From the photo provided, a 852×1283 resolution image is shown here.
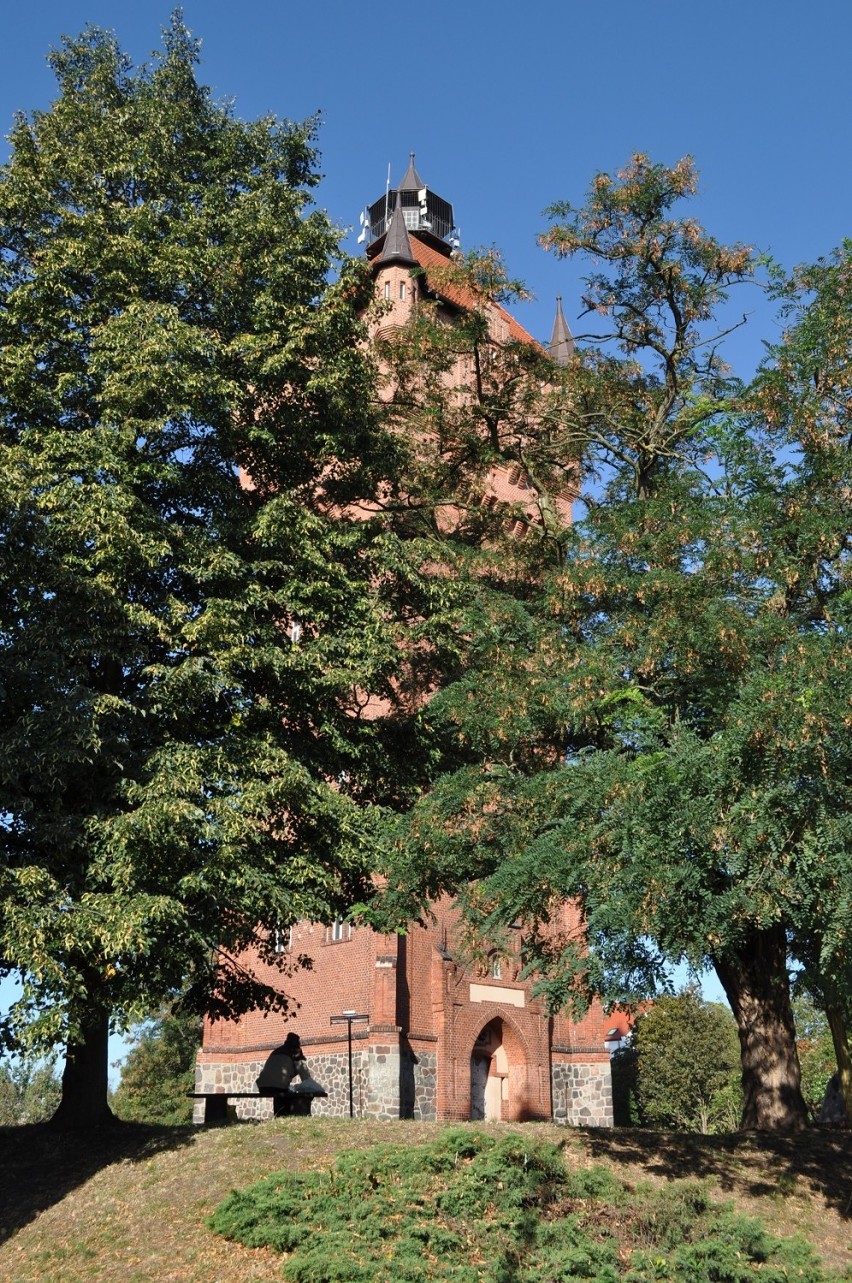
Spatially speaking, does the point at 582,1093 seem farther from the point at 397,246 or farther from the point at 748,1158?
the point at 397,246

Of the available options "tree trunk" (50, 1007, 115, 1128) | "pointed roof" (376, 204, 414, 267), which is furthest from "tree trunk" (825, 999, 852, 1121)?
"pointed roof" (376, 204, 414, 267)

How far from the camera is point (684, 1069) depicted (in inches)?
1478

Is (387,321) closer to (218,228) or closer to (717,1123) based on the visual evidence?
(218,228)

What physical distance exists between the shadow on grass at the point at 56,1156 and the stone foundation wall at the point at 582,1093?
15545mm

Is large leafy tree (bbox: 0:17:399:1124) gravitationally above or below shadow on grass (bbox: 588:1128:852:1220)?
above

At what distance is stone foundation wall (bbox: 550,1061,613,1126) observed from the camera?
28.2m

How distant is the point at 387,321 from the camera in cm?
3141

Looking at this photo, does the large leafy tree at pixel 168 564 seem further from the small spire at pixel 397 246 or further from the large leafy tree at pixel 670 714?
the small spire at pixel 397 246

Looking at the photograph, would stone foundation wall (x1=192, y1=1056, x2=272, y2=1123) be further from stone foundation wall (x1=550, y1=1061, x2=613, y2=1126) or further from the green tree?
the green tree

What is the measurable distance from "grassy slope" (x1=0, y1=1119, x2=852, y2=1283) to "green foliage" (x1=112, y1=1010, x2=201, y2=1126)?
23.4 metres

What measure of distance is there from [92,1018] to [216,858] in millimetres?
2339

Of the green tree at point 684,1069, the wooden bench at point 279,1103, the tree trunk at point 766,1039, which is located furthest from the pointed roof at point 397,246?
the green tree at point 684,1069

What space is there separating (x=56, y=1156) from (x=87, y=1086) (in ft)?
4.19

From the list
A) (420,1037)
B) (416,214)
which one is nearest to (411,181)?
(416,214)
